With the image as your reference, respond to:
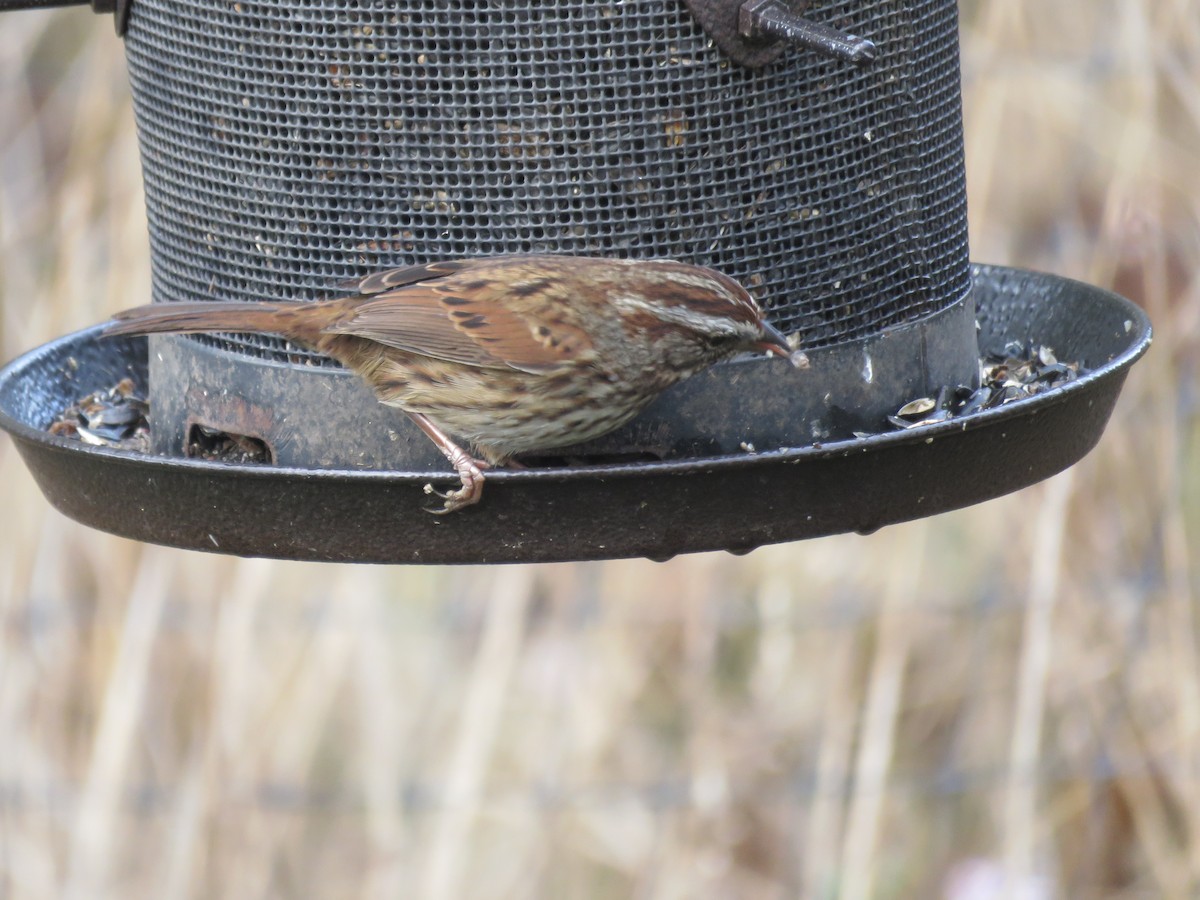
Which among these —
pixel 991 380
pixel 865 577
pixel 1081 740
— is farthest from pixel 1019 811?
pixel 991 380

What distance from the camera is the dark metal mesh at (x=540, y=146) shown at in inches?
118

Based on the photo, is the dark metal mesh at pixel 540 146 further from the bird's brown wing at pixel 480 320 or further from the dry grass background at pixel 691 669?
the dry grass background at pixel 691 669

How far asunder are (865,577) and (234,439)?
341 cm

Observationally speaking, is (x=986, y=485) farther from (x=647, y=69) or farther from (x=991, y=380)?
(x=647, y=69)

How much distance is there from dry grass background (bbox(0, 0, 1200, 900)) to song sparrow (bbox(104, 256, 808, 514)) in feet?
8.73

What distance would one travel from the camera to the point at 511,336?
3080mm

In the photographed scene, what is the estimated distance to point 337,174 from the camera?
3.11 m

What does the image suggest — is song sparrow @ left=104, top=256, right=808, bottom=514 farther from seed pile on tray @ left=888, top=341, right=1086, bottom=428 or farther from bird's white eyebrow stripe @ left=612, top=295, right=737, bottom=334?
seed pile on tray @ left=888, top=341, right=1086, bottom=428

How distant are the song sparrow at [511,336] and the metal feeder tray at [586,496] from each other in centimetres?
26

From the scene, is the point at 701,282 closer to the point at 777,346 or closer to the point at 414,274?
the point at 777,346

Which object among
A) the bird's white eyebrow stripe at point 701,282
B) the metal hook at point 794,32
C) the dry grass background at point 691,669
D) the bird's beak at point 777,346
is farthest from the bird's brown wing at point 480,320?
the dry grass background at point 691,669

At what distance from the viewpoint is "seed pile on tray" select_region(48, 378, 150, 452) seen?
3.62 meters

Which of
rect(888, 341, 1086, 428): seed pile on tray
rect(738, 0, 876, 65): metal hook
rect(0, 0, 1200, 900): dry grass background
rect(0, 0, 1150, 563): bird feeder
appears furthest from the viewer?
rect(0, 0, 1200, 900): dry grass background

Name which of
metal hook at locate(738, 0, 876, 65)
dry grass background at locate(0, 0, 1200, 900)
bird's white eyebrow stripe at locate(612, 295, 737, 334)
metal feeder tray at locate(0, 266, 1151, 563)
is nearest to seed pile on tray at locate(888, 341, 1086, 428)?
metal feeder tray at locate(0, 266, 1151, 563)
